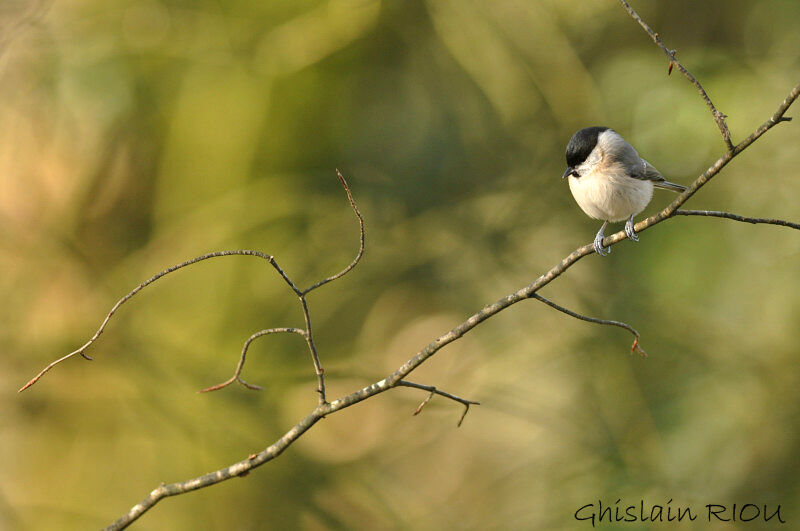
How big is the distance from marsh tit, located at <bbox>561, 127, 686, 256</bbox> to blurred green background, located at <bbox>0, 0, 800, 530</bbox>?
1878 millimetres

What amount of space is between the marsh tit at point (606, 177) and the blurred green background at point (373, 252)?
1878mm

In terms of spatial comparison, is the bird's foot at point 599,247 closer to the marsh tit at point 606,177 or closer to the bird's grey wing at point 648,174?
the marsh tit at point 606,177

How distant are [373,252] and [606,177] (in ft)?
7.68

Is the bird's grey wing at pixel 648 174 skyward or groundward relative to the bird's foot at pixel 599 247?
skyward

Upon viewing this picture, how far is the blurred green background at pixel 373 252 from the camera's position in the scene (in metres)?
4.01

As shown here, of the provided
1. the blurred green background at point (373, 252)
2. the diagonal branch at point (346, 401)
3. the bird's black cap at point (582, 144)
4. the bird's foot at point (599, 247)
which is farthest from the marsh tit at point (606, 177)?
the blurred green background at point (373, 252)

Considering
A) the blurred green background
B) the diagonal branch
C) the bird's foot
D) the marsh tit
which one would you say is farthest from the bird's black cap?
the blurred green background

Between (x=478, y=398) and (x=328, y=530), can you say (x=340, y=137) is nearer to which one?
(x=478, y=398)

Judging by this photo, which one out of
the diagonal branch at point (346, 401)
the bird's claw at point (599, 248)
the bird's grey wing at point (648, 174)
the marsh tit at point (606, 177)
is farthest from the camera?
the bird's grey wing at point (648, 174)

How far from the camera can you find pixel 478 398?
14.2 ft

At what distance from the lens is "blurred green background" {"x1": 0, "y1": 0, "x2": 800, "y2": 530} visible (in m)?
4.01

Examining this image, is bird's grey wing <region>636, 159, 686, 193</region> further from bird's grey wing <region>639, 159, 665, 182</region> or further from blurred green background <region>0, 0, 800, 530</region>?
blurred green background <region>0, 0, 800, 530</region>

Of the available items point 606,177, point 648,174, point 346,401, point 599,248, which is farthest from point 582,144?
point 346,401

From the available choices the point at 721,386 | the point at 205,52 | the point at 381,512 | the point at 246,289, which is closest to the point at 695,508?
the point at 721,386
